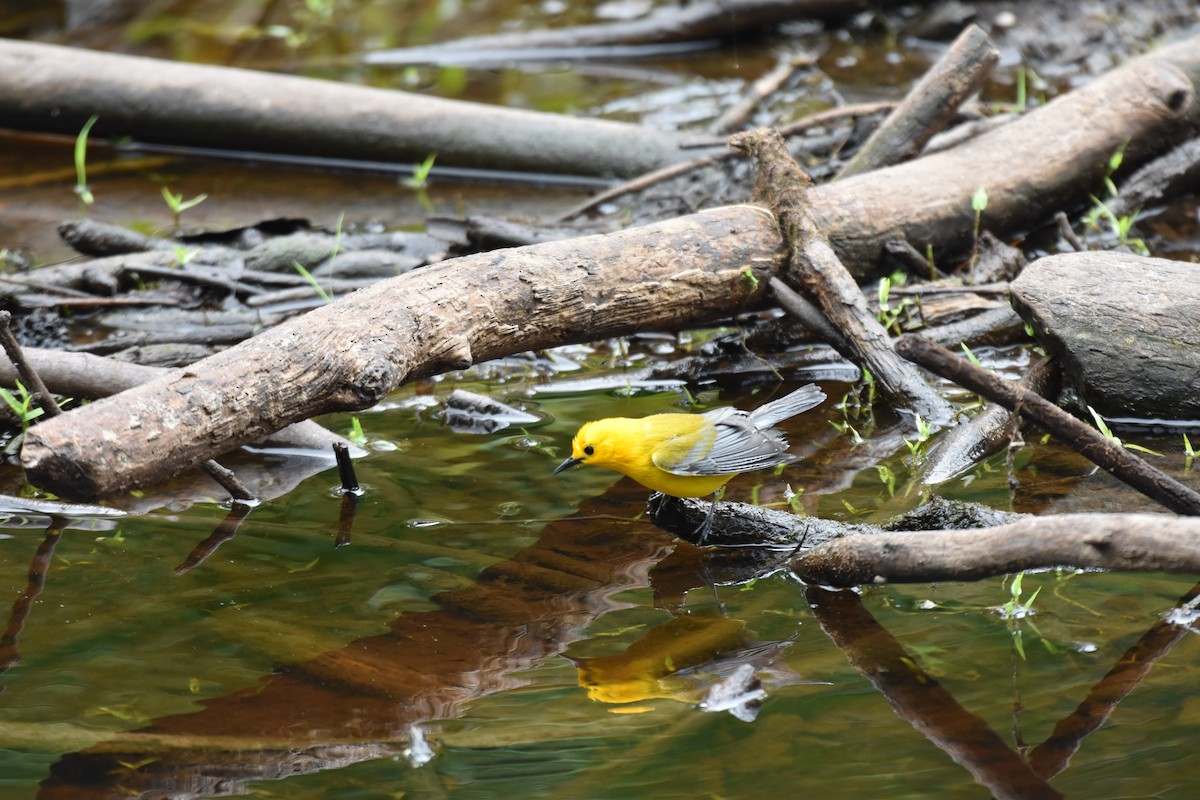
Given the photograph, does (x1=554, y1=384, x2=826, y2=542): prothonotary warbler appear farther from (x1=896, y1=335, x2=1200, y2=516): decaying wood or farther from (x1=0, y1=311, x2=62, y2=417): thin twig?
(x1=0, y1=311, x2=62, y2=417): thin twig

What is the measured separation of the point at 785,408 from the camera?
401cm

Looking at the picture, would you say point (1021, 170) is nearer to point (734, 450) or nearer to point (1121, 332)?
point (1121, 332)

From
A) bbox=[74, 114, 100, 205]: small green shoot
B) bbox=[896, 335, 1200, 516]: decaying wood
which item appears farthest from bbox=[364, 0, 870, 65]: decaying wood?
bbox=[896, 335, 1200, 516]: decaying wood

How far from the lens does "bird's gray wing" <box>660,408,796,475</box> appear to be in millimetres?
3680

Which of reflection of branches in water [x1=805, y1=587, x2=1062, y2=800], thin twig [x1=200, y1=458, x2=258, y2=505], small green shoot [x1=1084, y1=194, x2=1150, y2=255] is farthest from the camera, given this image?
small green shoot [x1=1084, y1=194, x2=1150, y2=255]

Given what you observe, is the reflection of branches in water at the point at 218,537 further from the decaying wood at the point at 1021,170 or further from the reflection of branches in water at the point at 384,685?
the decaying wood at the point at 1021,170

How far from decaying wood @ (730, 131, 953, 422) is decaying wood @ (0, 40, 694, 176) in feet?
9.44

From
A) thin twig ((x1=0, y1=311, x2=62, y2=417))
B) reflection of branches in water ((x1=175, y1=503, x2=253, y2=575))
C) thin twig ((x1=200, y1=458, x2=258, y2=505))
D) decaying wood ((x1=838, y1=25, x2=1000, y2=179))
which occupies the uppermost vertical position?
decaying wood ((x1=838, y1=25, x2=1000, y2=179))

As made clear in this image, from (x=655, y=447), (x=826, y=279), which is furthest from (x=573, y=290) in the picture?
(x=826, y=279)

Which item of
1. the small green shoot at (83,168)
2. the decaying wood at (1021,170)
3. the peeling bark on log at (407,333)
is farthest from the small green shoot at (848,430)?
the small green shoot at (83,168)

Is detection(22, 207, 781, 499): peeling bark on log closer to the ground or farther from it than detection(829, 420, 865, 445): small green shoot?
farther from it

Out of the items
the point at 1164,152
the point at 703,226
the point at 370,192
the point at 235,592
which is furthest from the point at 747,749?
the point at 370,192

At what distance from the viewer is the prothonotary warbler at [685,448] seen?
3.69 m

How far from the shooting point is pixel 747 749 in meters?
→ 2.85
